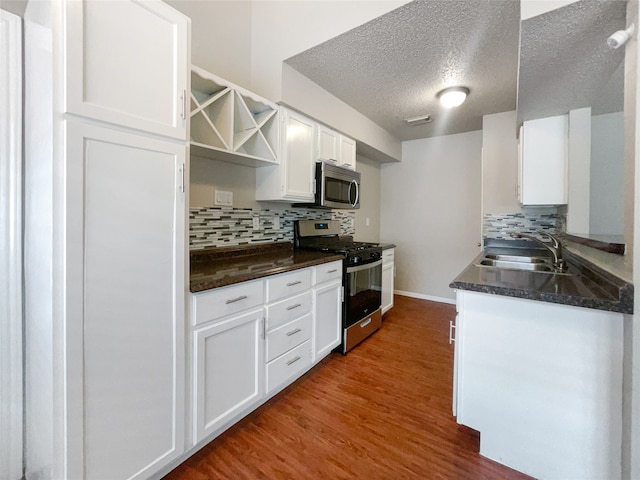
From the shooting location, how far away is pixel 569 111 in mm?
2092

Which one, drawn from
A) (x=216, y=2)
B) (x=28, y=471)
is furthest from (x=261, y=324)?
(x=216, y=2)

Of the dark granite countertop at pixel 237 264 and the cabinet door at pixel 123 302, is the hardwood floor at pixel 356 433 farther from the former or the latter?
the dark granite countertop at pixel 237 264

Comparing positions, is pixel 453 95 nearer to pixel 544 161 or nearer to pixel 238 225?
pixel 544 161

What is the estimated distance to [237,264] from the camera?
1862 mm

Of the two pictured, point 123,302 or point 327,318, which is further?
point 327,318

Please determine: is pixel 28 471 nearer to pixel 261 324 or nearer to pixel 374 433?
pixel 261 324

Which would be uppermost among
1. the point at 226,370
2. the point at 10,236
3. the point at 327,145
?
the point at 327,145

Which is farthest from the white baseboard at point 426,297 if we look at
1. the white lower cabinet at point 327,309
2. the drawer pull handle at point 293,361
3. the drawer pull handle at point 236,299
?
the drawer pull handle at point 236,299

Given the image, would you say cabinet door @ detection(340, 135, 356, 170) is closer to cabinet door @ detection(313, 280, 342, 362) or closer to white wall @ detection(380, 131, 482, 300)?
cabinet door @ detection(313, 280, 342, 362)

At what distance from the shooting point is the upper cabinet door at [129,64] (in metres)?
0.91

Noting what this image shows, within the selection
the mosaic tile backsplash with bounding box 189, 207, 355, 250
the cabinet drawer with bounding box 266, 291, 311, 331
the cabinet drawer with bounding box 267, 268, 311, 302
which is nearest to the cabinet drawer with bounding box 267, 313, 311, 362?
the cabinet drawer with bounding box 266, 291, 311, 331

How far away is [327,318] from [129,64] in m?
1.88

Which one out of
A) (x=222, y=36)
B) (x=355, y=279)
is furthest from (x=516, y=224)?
(x=222, y=36)

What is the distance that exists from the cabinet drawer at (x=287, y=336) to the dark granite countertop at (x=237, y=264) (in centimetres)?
37
